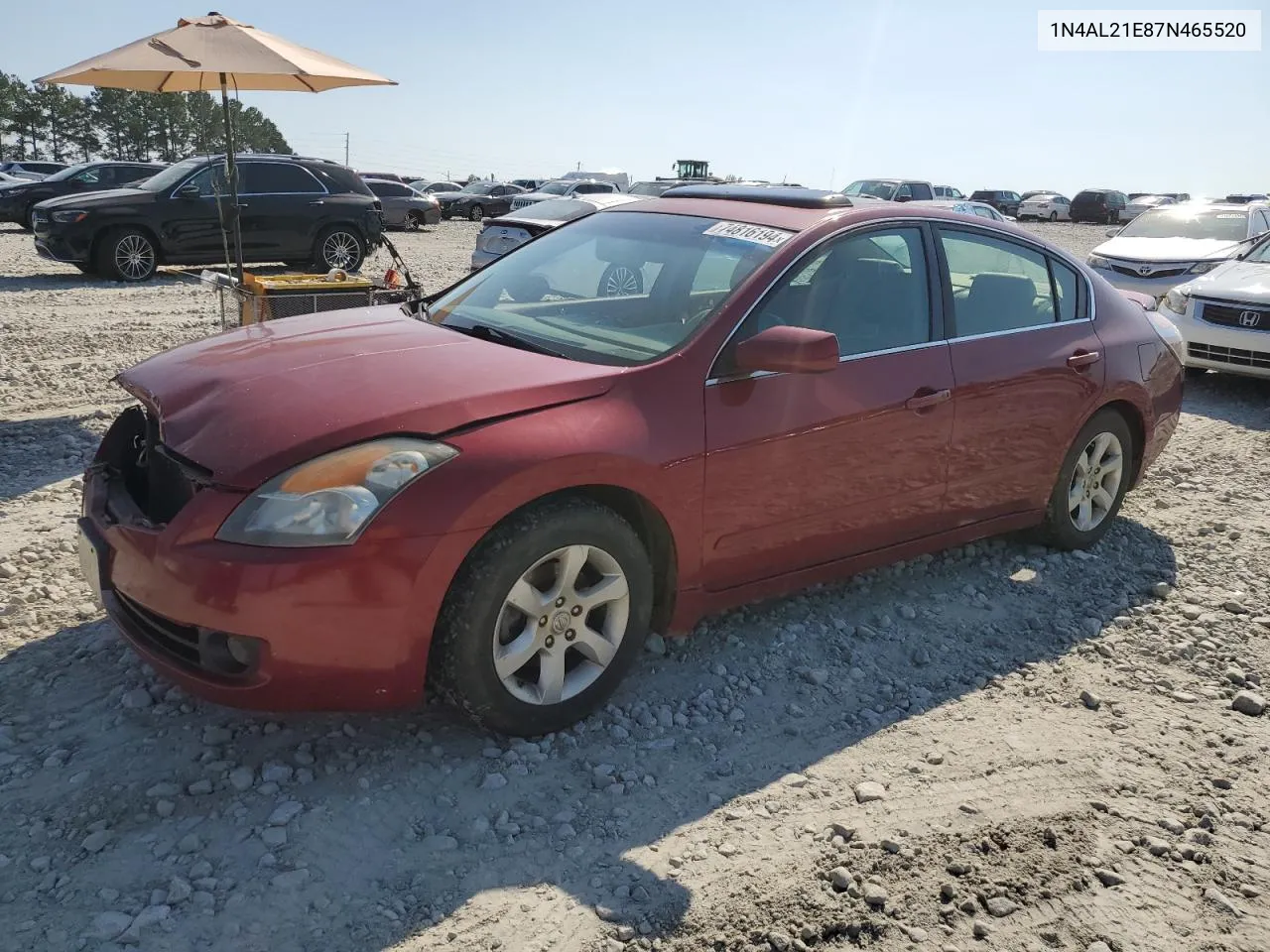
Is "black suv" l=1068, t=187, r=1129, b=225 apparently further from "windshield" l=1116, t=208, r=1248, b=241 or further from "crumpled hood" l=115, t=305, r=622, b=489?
"crumpled hood" l=115, t=305, r=622, b=489

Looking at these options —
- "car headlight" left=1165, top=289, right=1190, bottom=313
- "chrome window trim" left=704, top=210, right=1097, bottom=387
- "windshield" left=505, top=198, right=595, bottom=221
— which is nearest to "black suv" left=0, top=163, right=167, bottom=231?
"windshield" left=505, top=198, right=595, bottom=221

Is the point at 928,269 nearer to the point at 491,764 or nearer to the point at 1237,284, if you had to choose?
the point at 491,764

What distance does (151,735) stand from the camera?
3.17 metres

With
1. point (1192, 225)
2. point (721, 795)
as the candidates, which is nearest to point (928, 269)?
point (721, 795)

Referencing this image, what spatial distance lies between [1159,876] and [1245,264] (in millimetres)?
8593

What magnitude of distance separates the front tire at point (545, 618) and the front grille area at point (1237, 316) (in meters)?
7.45

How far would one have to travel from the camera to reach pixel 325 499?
2.82 metres

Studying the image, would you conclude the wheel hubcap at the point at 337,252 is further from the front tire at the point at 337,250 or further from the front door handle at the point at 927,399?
the front door handle at the point at 927,399

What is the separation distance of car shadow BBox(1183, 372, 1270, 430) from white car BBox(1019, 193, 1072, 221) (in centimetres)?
4414

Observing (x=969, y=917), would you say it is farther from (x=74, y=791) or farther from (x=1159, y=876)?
(x=74, y=791)

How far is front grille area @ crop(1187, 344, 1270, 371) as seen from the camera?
862 cm

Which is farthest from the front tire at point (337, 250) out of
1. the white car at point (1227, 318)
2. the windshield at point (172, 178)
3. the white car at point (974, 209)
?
the white car at point (1227, 318)

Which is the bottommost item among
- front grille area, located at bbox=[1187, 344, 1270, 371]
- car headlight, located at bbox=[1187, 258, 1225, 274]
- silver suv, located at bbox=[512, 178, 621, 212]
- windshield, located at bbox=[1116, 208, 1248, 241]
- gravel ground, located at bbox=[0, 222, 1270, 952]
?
gravel ground, located at bbox=[0, 222, 1270, 952]

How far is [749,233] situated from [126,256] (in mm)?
12288
